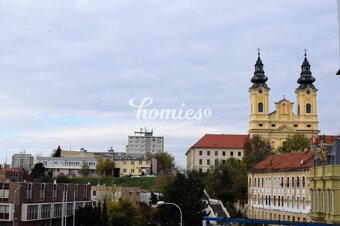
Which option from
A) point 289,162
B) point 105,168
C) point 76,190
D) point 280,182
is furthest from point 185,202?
point 105,168

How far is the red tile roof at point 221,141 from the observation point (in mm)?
177625

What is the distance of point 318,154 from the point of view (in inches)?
2323

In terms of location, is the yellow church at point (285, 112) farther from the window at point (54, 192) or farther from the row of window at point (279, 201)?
the window at point (54, 192)

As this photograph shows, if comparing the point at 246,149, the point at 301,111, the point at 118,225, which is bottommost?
the point at 118,225

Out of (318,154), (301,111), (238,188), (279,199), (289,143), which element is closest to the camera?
(318,154)


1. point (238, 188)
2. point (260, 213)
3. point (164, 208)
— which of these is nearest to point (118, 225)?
point (164, 208)

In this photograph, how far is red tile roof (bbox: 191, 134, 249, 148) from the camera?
6993 inches

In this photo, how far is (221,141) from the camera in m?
180

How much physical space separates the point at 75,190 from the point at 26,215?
683 inches

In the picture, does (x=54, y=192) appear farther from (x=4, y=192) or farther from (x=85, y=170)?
(x=85, y=170)

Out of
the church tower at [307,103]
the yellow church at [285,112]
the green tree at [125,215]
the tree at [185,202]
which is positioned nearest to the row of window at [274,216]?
the tree at [185,202]

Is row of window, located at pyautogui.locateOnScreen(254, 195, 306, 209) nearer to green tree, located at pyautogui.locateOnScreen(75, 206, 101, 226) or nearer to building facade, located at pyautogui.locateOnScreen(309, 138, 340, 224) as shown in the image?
building facade, located at pyautogui.locateOnScreen(309, 138, 340, 224)

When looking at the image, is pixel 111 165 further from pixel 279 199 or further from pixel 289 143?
pixel 279 199

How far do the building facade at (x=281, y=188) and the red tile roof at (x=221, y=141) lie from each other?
8437cm
